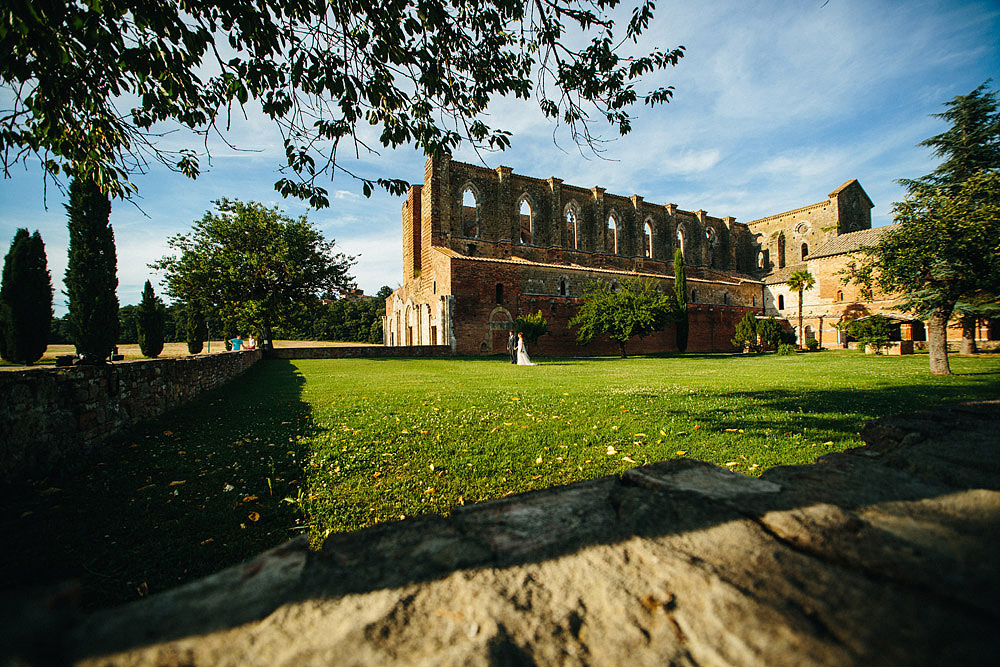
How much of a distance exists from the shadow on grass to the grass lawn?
0.01 m

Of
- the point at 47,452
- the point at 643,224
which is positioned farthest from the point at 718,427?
the point at 643,224

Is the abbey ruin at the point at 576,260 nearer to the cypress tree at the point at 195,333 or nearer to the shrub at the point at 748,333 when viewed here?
the shrub at the point at 748,333

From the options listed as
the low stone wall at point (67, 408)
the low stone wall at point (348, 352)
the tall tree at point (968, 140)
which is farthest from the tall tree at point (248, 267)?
the tall tree at point (968, 140)

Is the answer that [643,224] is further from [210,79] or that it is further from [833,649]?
[833,649]

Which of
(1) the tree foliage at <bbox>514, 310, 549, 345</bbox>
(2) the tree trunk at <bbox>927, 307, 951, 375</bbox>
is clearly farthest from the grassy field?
(2) the tree trunk at <bbox>927, 307, 951, 375</bbox>

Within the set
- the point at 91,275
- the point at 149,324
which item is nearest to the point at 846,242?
the point at 91,275

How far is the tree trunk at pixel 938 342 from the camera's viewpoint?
34.6 feet

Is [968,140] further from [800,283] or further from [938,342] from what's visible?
[938,342]

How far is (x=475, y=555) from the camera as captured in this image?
124cm

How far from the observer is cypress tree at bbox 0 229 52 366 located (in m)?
17.8

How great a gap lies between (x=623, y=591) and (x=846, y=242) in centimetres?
4108

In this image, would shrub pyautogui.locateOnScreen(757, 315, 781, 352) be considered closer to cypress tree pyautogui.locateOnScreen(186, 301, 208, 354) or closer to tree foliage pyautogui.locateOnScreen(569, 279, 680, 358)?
tree foliage pyautogui.locateOnScreen(569, 279, 680, 358)

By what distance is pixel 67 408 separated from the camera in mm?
3629

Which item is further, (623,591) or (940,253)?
(940,253)
